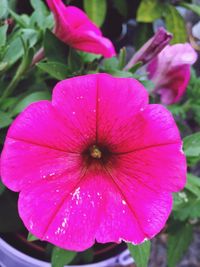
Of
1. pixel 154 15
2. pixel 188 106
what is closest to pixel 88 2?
pixel 154 15

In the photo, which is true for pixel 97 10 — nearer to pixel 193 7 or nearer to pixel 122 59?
pixel 193 7

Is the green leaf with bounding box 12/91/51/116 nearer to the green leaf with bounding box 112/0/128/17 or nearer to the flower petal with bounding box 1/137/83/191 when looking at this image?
the flower petal with bounding box 1/137/83/191

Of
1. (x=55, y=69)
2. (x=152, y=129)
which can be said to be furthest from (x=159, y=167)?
(x=55, y=69)

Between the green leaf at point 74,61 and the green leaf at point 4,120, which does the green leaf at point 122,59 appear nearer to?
the green leaf at point 74,61

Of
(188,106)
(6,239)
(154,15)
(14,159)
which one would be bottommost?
(6,239)

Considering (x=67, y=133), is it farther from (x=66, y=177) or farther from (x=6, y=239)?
(x=6, y=239)
